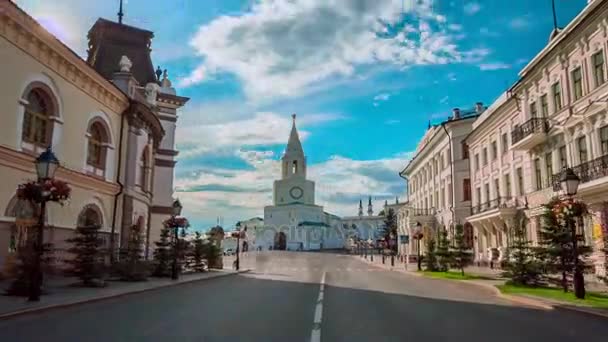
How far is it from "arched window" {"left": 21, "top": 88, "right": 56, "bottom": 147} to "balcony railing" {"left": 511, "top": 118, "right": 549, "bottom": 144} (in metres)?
24.0

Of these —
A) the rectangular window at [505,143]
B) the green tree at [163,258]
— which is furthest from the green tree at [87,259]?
the rectangular window at [505,143]

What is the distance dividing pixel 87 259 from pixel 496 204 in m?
28.0

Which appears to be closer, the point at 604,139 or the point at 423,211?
the point at 604,139

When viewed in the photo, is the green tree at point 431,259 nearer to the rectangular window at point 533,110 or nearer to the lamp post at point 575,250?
the rectangular window at point 533,110

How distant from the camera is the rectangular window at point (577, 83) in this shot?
24.1 m

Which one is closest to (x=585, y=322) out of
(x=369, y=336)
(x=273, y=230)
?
(x=369, y=336)

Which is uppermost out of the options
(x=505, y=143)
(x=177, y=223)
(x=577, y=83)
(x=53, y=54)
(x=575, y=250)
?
(x=577, y=83)

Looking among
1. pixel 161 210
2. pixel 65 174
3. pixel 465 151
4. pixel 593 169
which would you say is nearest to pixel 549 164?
pixel 593 169

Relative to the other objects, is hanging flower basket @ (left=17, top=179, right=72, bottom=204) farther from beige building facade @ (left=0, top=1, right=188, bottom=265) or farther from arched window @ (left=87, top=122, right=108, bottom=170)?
arched window @ (left=87, top=122, right=108, bottom=170)

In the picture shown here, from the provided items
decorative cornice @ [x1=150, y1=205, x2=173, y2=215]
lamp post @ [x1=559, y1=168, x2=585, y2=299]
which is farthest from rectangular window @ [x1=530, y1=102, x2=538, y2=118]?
decorative cornice @ [x1=150, y1=205, x2=173, y2=215]

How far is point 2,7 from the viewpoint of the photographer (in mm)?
16609

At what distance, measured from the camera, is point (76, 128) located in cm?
2317

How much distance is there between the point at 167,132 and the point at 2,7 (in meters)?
24.6

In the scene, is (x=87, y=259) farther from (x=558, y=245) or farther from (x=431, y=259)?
(x=431, y=259)
